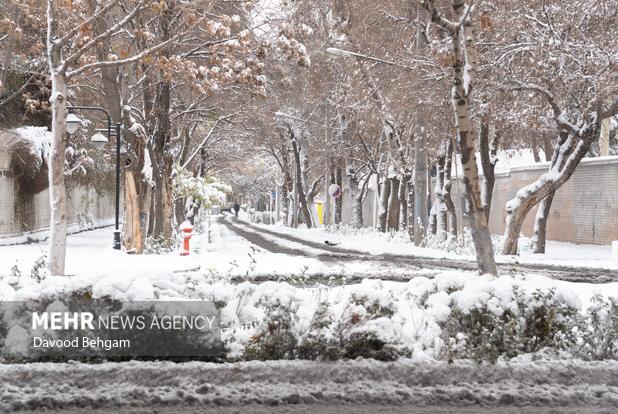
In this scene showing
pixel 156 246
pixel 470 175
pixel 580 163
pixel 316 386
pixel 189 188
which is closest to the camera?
pixel 316 386

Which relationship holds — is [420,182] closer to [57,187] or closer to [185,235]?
[185,235]

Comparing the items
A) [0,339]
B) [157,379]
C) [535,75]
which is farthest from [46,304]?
[535,75]

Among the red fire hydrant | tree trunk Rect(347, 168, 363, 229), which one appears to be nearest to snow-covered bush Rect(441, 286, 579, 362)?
the red fire hydrant

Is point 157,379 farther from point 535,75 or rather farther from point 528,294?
point 535,75

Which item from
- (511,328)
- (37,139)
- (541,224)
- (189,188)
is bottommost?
(511,328)

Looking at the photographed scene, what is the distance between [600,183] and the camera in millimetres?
24891

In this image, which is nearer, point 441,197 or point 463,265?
point 463,265

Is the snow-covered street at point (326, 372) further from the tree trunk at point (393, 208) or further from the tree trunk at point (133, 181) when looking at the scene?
the tree trunk at point (393, 208)

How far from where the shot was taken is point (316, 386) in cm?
548

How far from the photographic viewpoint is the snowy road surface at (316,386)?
518 cm

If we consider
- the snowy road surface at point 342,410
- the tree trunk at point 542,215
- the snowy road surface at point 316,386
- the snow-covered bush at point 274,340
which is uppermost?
the tree trunk at point 542,215

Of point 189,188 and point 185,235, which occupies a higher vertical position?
point 189,188

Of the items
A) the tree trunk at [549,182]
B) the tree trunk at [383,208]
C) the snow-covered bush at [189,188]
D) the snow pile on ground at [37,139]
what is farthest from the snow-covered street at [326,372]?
the tree trunk at [383,208]

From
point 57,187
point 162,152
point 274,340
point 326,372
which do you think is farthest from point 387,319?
point 162,152
